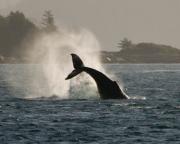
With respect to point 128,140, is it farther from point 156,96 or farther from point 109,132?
point 156,96

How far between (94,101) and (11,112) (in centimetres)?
1038

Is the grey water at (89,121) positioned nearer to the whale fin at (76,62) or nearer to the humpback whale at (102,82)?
the humpback whale at (102,82)

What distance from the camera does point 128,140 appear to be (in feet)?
150

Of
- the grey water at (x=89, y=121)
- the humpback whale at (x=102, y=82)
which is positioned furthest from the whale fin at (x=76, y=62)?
the grey water at (x=89, y=121)

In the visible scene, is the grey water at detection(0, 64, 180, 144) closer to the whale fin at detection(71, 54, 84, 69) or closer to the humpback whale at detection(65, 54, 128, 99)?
the humpback whale at detection(65, 54, 128, 99)

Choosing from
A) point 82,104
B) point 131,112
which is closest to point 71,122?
point 131,112

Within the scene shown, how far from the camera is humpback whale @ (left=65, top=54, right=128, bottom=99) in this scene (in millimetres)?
64875

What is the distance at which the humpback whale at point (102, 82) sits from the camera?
6488 cm

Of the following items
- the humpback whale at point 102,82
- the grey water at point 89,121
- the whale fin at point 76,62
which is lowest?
the grey water at point 89,121

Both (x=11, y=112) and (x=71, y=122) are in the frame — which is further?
(x=11, y=112)

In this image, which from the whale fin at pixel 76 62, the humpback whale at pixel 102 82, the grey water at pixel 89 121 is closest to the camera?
the grey water at pixel 89 121

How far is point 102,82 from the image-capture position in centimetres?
6631

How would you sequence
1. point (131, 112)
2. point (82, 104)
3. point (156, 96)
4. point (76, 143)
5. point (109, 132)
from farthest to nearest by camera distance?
point (156, 96) → point (82, 104) → point (131, 112) → point (109, 132) → point (76, 143)

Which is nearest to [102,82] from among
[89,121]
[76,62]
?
[76,62]
